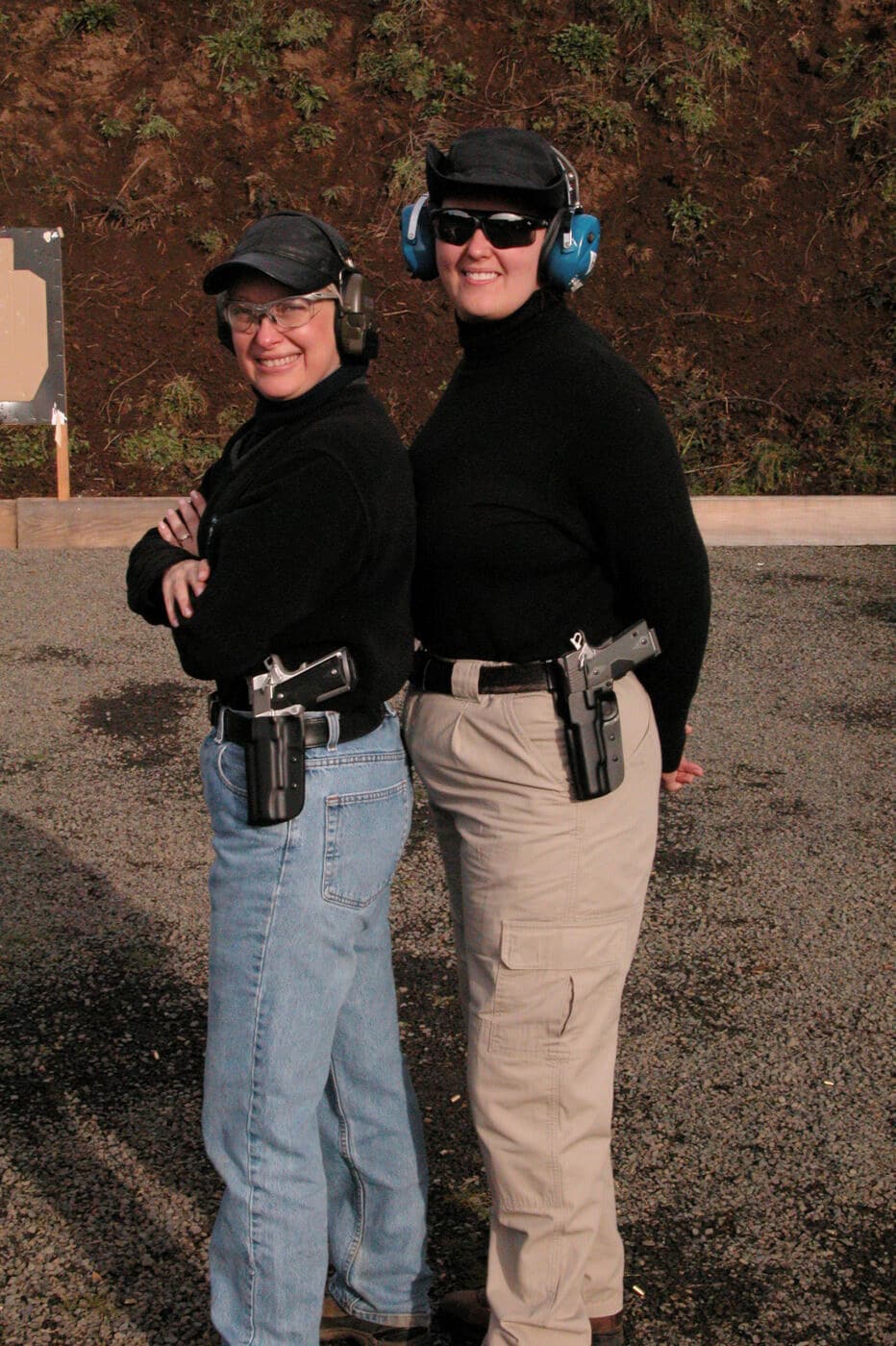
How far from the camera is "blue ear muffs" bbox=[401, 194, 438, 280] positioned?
2617mm

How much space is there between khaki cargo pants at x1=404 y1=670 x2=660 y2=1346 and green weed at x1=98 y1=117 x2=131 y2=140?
11.6m

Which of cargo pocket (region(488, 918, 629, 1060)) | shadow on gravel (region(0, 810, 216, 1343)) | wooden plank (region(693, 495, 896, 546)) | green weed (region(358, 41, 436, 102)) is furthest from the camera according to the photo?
green weed (region(358, 41, 436, 102))

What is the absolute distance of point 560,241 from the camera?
8.16 ft

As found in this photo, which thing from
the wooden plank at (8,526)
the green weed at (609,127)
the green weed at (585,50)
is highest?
the green weed at (585,50)

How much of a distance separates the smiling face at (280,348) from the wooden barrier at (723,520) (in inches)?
289

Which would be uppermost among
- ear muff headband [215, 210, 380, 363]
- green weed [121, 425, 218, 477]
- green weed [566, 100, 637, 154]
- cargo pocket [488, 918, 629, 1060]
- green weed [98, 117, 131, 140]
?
ear muff headband [215, 210, 380, 363]

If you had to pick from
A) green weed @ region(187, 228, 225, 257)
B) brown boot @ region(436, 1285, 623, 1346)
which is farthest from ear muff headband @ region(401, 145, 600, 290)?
green weed @ region(187, 228, 225, 257)

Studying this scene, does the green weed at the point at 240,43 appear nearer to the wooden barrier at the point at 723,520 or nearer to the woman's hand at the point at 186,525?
the wooden barrier at the point at 723,520

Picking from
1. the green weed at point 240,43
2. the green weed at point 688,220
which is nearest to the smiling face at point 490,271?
the green weed at point 688,220

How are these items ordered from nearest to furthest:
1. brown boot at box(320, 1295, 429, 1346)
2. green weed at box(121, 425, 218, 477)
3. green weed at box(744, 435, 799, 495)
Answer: brown boot at box(320, 1295, 429, 1346) < green weed at box(121, 425, 218, 477) < green weed at box(744, 435, 799, 495)

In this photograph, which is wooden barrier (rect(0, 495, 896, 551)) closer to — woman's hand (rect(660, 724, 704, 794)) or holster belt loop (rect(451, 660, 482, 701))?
woman's hand (rect(660, 724, 704, 794))

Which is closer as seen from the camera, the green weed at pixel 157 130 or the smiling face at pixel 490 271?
the smiling face at pixel 490 271

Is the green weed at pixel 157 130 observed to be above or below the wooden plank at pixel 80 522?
above

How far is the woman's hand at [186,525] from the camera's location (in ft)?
8.32
